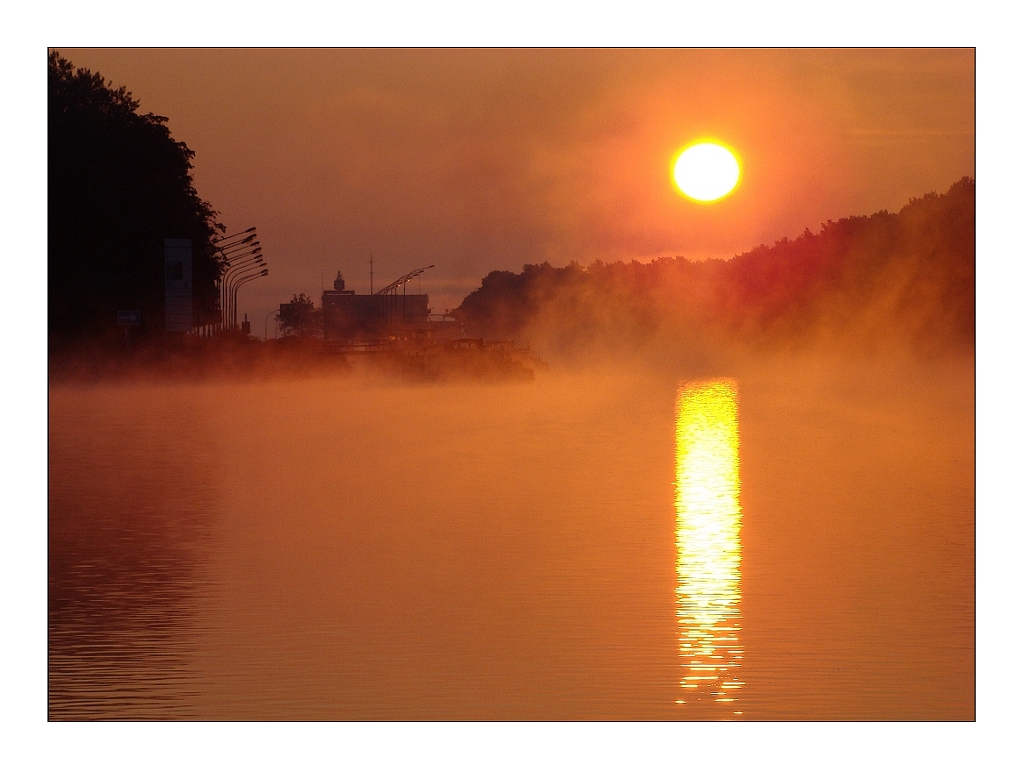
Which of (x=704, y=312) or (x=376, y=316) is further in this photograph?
(x=704, y=312)

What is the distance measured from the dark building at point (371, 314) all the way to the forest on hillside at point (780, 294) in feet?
2.12

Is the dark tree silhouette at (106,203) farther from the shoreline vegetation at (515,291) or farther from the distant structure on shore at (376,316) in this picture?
the distant structure on shore at (376,316)

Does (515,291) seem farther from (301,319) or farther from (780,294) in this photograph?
(780,294)

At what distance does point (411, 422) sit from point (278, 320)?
8.06 metres

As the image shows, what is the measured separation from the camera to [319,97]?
12.6 metres

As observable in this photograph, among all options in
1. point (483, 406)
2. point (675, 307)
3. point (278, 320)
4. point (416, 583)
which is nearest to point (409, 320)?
point (278, 320)

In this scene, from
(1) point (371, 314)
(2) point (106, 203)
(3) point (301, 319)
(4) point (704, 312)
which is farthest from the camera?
(4) point (704, 312)

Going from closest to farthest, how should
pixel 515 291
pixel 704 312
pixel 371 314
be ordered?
1. pixel 515 291
2. pixel 371 314
3. pixel 704 312

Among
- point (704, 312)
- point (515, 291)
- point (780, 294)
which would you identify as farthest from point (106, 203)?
point (780, 294)

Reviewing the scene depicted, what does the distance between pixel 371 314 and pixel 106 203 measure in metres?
6.69

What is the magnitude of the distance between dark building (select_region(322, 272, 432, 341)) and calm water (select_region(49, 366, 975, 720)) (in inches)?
64.4

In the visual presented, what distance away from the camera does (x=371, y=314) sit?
1983 centimetres

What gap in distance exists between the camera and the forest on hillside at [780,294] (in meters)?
16.8
